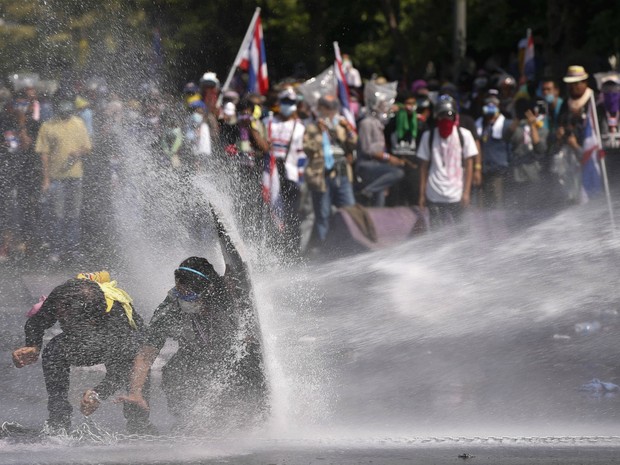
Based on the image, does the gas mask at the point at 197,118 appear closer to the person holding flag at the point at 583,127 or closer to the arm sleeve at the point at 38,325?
the person holding flag at the point at 583,127

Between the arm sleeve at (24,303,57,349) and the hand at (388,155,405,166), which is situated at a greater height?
the hand at (388,155,405,166)

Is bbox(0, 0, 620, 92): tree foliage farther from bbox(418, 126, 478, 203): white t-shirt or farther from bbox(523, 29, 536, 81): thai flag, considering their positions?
bbox(418, 126, 478, 203): white t-shirt

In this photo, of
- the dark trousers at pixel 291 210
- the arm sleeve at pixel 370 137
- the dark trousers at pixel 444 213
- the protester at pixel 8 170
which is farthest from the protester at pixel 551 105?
the protester at pixel 8 170

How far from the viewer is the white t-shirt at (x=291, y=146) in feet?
34.6

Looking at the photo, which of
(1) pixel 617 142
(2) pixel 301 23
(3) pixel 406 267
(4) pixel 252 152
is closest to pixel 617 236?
(3) pixel 406 267

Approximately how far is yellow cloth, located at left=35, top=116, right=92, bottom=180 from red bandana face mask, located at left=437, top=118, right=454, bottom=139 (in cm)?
313

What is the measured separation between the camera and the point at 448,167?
1009 centimetres

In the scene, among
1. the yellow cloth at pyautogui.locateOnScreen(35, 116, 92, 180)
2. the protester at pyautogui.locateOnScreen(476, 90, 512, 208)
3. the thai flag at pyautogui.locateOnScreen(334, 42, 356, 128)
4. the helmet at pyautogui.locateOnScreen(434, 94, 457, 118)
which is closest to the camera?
the helmet at pyautogui.locateOnScreen(434, 94, 457, 118)

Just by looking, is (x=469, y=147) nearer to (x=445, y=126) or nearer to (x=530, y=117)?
(x=445, y=126)

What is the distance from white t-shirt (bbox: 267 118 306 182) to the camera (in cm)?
1055

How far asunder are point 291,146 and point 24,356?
203 inches

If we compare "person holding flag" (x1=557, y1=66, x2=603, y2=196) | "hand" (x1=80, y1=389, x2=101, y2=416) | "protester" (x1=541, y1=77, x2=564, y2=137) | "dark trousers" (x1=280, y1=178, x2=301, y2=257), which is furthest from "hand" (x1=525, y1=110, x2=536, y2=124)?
"hand" (x1=80, y1=389, x2=101, y2=416)

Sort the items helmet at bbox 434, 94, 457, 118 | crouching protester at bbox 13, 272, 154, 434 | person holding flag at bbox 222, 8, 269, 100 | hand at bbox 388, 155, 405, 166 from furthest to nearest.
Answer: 1. person holding flag at bbox 222, 8, 269, 100
2. hand at bbox 388, 155, 405, 166
3. helmet at bbox 434, 94, 457, 118
4. crouching protester at bbox 13, 272, 154, 434

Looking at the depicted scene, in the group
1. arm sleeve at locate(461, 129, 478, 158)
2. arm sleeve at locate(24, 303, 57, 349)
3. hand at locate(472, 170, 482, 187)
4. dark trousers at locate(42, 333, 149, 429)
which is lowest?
dark trousers at locate(42, 333, 149, 429)
